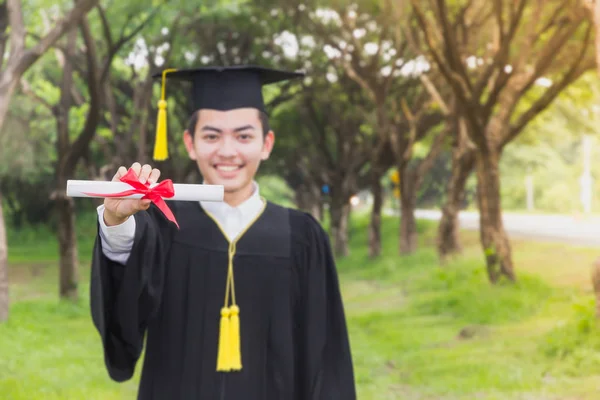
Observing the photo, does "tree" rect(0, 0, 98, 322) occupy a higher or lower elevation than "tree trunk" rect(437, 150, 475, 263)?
higher

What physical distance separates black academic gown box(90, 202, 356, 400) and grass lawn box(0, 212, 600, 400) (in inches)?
163

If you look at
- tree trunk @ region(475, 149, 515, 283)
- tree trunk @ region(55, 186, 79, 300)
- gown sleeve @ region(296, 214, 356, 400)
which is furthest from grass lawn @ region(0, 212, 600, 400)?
gown sleeve @ region(296, 214, 356, 400)

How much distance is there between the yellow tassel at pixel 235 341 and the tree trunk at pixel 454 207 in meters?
12.4

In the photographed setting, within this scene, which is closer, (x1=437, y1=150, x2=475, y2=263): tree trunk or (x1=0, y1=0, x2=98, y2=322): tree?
(x1=0, y1=0, x2=98, y2=322): tree

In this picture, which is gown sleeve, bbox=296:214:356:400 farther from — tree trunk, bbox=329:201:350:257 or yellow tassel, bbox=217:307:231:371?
tree trunk, bbox=329:201:350:257

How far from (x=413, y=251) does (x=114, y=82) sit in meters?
9.04

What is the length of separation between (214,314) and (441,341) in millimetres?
7158

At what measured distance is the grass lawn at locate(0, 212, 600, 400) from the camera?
7867mm

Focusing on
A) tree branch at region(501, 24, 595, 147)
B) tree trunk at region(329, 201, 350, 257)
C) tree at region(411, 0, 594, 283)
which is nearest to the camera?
tree at region(411, 0, 594, 283)

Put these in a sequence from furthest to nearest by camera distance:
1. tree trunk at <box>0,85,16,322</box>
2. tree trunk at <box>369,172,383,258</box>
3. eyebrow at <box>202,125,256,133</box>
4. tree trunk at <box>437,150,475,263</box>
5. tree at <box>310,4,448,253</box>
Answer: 1. tree trunk at <box>369,172,383,258</box>
2. tree at <box>310,4,448,253</box>
3. tree trunk at <box>437,150,475,263</box>
4. tree trunk at <box>0,85,16,322</box>
5. eyebrow at <box>202,125,256,133</box>

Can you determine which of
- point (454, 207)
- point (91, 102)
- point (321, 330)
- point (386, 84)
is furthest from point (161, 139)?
point (386, 84)

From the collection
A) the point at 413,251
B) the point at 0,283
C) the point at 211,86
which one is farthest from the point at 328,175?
the point at 211,86

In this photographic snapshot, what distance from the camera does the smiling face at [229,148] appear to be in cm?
384

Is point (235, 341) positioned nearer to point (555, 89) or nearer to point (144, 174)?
point (144, 174)
